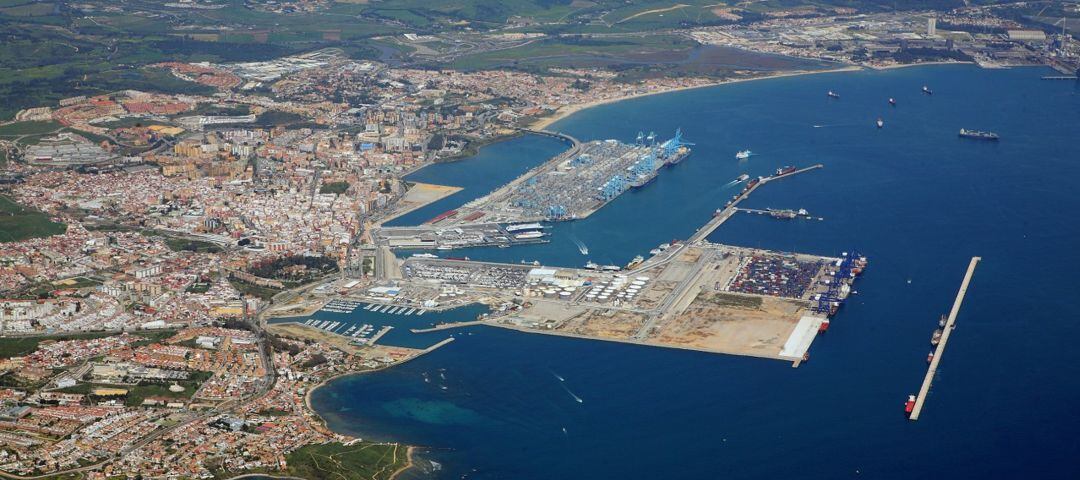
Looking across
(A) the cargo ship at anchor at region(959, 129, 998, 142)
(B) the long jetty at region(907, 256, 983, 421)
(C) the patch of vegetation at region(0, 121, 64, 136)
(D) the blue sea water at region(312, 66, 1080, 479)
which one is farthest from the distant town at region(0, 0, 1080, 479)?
(A) the cargo ship at anchor at region(959, 129, 998, 142)

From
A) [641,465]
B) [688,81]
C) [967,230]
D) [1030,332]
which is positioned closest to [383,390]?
[641,465]

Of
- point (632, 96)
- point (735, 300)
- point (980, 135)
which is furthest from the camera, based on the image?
point (632, 96)

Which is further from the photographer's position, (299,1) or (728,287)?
(299,1)

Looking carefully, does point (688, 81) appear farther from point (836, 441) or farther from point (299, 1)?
point (836, 441)

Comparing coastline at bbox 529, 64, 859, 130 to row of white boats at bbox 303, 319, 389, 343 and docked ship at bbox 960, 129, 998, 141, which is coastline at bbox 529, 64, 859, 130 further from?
row of white boats at bbox 303, 319, 389, 343

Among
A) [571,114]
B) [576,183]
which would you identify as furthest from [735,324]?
[571,114]

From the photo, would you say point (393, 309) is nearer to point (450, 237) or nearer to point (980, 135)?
point (450, 237)
